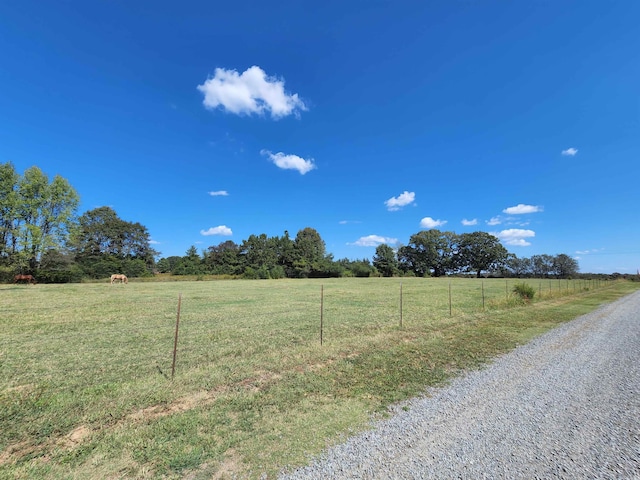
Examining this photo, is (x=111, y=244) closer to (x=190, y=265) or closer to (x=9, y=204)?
(x=190, y=265)

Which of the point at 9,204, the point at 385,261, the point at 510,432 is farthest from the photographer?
the point at 385,261

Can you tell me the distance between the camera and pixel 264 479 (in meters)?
2.37

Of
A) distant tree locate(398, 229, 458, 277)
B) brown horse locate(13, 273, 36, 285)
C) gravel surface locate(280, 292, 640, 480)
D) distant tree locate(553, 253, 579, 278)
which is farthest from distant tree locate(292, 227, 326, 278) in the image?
distant tree locate(553, 253, 579, 278)

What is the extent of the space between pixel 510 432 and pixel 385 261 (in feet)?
230

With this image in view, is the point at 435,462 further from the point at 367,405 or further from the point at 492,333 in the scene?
the point at 492,333

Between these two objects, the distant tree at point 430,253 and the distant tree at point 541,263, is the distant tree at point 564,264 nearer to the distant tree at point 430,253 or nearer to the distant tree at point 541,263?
the distant tree at point 541,263

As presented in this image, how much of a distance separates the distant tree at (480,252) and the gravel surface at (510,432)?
8090cm

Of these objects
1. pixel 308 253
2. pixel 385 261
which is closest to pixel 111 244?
pixel 308 253

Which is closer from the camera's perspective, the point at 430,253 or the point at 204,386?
the point at 204,386

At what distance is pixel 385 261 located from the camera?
235 ft

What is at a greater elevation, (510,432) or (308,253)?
(308,253)

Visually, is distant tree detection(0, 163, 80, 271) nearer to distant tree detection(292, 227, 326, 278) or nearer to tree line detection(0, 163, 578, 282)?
tree line detection(0, 163, 578, 282)

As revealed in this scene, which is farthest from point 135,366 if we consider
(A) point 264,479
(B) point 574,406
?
(B) point 574,406

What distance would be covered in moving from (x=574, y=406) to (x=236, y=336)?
6952 millimetres
